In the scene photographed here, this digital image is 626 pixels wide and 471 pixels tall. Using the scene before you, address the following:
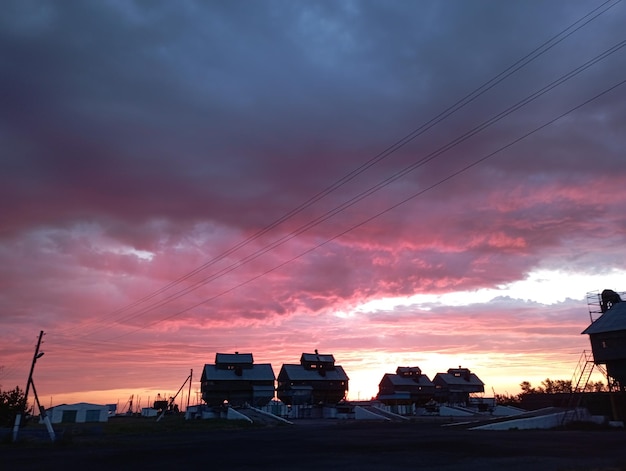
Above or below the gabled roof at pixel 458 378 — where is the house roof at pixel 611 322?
above

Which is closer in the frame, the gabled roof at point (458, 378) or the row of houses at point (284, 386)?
the row of houses at point (284, 386)

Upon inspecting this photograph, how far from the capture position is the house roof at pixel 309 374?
358ft

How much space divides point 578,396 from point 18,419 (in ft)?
198

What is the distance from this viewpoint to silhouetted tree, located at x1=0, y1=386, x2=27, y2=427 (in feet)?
185

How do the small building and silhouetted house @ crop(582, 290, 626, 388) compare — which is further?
the small building

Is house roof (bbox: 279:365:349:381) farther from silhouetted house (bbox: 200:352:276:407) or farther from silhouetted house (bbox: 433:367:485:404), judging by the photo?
silhouetted house (bbox: 433:367:485:404)

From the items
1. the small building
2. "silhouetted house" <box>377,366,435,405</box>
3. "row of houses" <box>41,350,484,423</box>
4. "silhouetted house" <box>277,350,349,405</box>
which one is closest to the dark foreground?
the small building

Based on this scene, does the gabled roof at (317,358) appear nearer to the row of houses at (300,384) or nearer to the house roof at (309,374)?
the row of houses at (300,384)

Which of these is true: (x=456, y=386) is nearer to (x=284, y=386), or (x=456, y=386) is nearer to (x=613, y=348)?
(x=284, y=386)

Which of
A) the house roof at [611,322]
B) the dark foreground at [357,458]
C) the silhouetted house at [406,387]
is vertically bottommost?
the dark foreground at [357,458]

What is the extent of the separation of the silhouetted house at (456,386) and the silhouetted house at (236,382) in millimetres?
53046

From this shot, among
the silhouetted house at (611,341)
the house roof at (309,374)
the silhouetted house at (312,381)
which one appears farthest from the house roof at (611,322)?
the house roof at (309,374)

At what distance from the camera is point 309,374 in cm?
11106

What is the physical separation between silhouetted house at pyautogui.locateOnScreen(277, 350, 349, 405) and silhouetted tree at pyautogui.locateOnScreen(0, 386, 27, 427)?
5930cm
